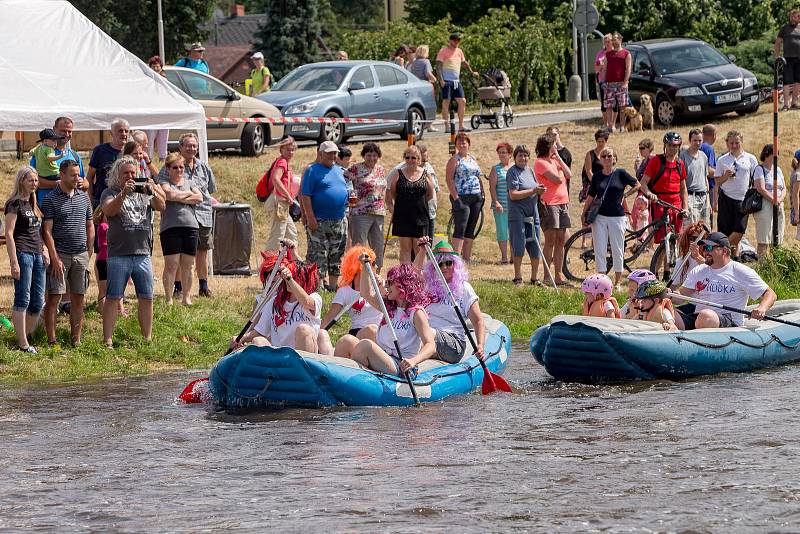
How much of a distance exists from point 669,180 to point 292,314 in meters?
7.57

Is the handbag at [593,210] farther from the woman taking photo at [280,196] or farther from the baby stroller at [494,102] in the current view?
the baby stroller at [494,102]

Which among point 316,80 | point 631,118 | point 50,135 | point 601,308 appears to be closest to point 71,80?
point 50,135

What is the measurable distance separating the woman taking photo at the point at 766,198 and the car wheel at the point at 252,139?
8.95 meters

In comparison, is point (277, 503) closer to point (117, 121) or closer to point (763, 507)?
point (763, 507)

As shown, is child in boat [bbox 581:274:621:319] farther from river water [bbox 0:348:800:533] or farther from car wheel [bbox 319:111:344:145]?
car wheel [bbox 319:111:344:145]

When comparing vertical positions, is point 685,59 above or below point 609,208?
above

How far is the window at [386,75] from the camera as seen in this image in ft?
87.6

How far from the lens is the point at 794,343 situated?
48.1 ft

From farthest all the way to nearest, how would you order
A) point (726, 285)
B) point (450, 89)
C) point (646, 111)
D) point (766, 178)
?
point (646, 111) → point (450, 89) → point (766, 178) → point (726, 285)

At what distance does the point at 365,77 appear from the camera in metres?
26.5

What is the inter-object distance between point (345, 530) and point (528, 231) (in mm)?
10067

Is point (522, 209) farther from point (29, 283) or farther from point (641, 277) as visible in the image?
point (29, 283)

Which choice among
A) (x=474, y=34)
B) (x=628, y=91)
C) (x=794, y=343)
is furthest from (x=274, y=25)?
(x=794, y=343)

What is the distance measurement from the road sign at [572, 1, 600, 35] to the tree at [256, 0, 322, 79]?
56.5ft
